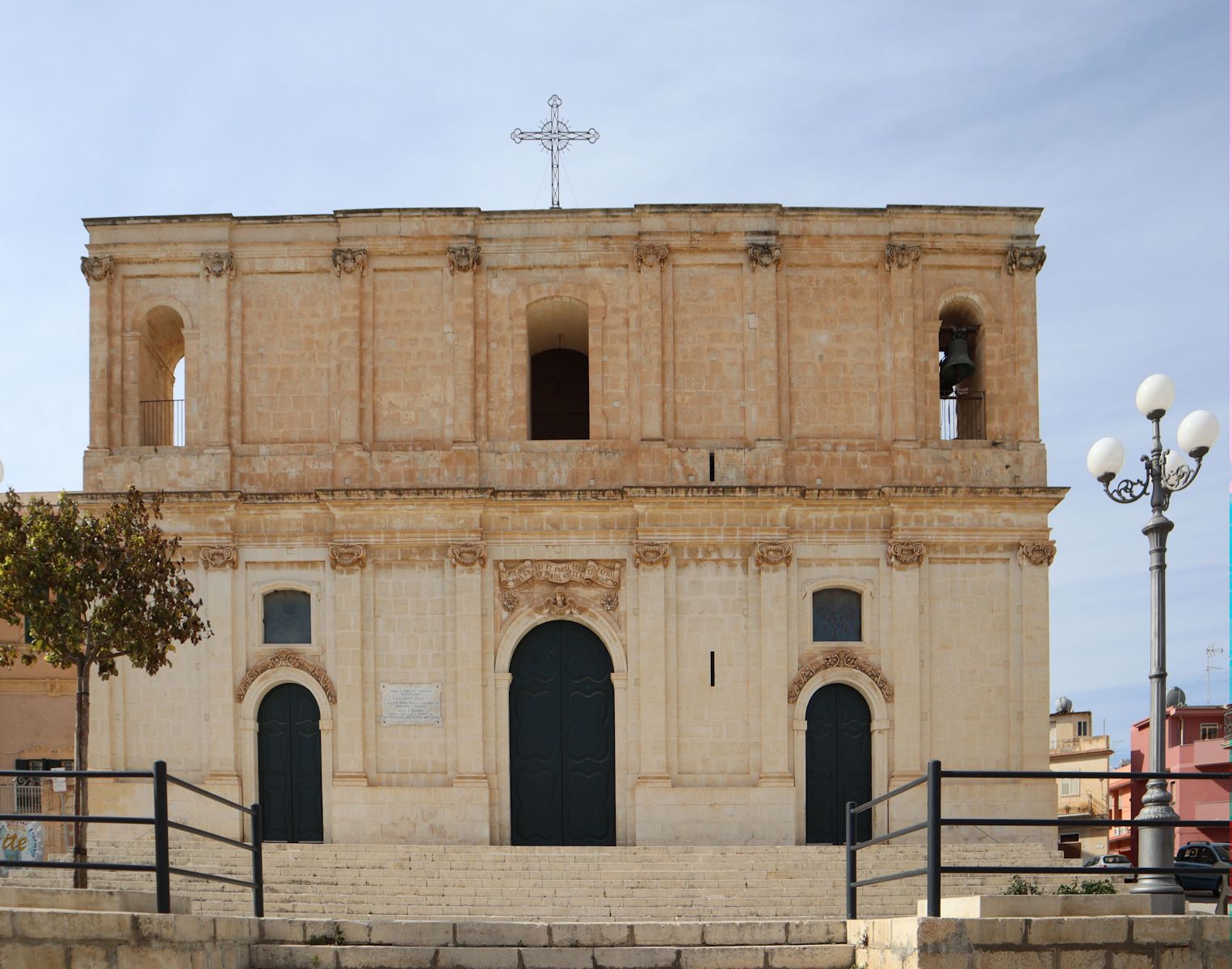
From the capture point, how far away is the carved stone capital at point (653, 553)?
2130 cm

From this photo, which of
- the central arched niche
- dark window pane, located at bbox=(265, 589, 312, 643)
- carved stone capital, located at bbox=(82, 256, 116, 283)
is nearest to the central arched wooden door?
dark window pane, located at bbox=(265, 589, 312, 643)

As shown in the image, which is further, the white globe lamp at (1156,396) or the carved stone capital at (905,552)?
the carved stone capital at (905,552)

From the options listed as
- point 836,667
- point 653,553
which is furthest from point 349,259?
point 836,667

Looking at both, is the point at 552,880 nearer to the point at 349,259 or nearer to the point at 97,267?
the point at 349,259

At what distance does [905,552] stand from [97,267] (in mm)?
14754

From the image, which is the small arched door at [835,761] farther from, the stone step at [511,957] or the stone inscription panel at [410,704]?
the stone step at [511,957]

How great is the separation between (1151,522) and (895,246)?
35.5ft

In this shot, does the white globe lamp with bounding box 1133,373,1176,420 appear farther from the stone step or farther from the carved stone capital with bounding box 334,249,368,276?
the carved stone capital with bounding box 334,249,368,276

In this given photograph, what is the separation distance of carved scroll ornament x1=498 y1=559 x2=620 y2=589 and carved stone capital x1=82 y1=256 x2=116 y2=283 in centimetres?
867

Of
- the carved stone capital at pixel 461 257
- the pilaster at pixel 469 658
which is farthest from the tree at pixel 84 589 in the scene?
the carved stone capital at pixel 461 257

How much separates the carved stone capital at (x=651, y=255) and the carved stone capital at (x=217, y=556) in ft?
28.0

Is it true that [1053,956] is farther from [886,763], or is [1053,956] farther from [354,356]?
[354,356]

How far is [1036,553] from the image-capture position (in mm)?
21594

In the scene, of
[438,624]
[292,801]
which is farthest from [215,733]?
[438,624]
